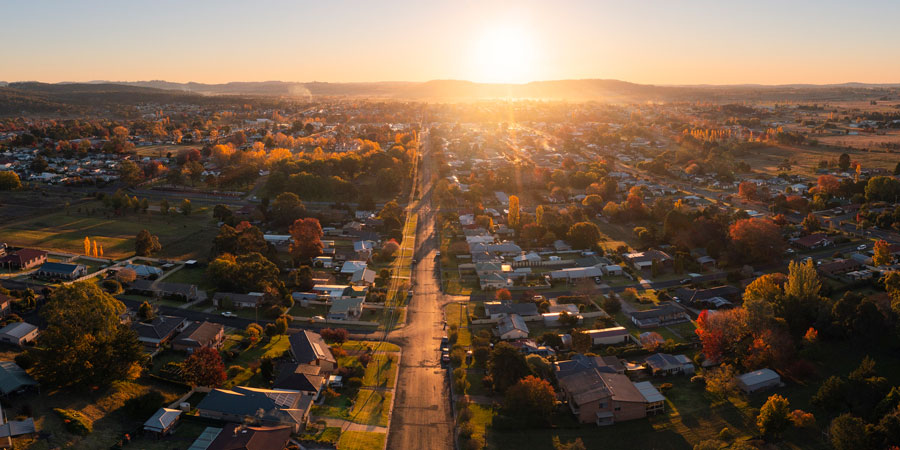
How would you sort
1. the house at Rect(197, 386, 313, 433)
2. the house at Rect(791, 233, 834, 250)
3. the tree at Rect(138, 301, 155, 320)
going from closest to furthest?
the house at Rect(197, 386, 313, 433)
the tree at Rect(138, 301, 155, 320)
the house at Rect(791, 233, 834, 250)

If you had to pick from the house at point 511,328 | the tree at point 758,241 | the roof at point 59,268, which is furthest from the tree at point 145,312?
the tree at point 758,241

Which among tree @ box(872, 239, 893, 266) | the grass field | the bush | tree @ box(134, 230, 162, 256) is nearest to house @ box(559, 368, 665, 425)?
the bush

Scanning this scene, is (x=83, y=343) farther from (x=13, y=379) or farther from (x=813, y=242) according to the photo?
(x=813, y=242)

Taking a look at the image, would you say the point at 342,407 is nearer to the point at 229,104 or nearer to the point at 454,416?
the point at 454,416

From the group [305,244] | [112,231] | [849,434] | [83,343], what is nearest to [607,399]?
[849,434]

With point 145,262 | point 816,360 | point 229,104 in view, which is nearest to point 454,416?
point 816,360

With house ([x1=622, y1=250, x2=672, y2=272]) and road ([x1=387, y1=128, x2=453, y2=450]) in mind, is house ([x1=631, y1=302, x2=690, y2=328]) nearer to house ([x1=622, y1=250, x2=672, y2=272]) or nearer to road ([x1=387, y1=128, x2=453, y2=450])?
house ([x1=622, y1=250, x2=672, y2=272])
